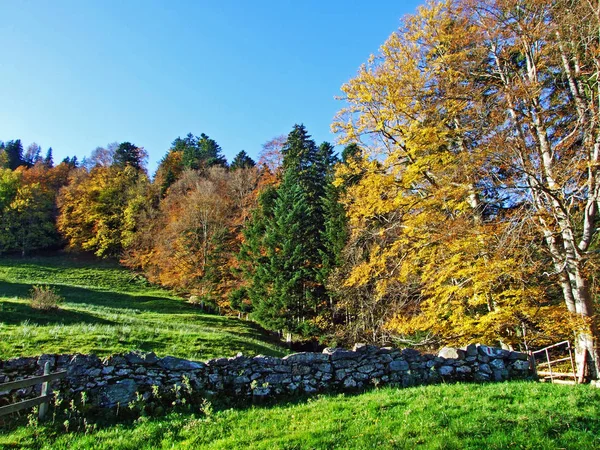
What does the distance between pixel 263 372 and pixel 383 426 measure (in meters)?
3.35

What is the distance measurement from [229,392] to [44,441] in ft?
10.9

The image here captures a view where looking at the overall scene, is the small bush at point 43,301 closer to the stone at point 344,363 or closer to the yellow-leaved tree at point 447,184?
the yellow-leaved tree at point 447,184

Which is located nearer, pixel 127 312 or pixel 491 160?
pixel 491 160

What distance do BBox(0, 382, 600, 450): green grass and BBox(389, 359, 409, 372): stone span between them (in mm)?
1410

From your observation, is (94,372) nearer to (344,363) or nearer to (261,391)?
(261,391)

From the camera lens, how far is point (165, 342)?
15445 millimetres

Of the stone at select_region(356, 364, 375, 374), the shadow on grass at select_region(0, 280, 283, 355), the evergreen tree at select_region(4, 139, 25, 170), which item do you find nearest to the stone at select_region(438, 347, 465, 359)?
the stone at select_region(356, 364, 375, 374)

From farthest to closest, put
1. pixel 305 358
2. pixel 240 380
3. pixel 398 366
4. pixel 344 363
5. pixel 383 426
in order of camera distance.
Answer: pixel 398 366 < pixel 344 363 < pixel 305 358 < pixel 240 380 < pixel 383 426

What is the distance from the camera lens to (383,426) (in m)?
5.50

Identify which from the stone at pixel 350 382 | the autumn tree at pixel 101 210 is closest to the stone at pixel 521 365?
the stone at pixel 350 382

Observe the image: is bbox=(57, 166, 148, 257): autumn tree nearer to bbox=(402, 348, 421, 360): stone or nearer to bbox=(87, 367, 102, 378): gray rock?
bbox=(87, 367, 102, 378): gray rock

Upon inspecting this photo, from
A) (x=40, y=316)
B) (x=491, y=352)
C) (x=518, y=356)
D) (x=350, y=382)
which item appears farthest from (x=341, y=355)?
(x=40, y=316)

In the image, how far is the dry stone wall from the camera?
24.1ft

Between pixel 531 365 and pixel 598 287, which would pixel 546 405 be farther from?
pixel 598 287
